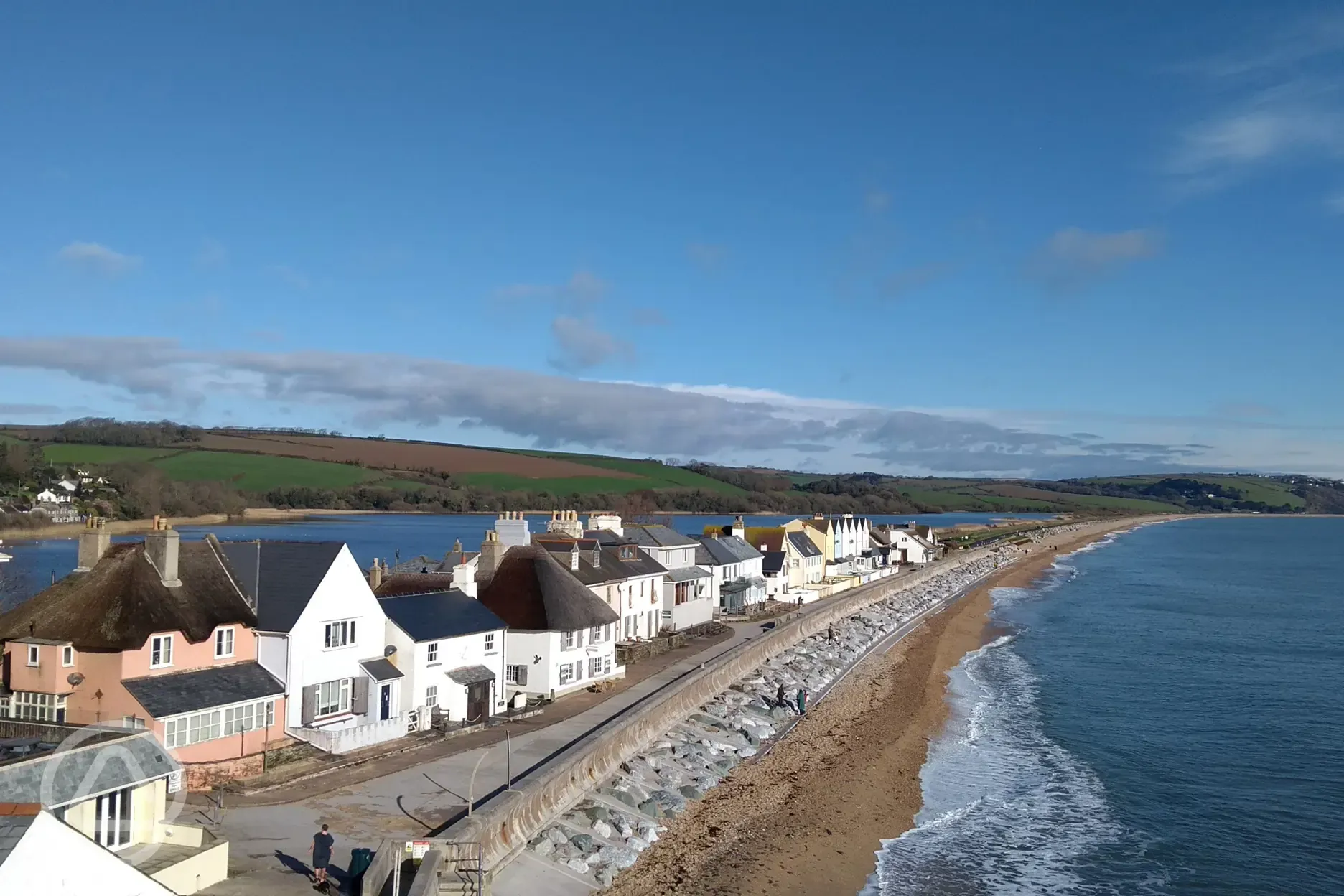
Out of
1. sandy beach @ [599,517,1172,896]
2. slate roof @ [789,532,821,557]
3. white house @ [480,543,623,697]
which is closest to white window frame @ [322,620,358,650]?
white house @ [480,543,623,697]

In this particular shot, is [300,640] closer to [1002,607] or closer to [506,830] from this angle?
[506,830]

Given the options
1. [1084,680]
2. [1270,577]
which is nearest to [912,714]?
[1084,680]

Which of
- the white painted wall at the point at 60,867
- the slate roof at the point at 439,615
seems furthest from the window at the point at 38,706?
the white painted wall at the point at 60,867

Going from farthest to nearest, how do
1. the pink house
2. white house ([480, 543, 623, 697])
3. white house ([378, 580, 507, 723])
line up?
white house ([480, 543, 623, 697])
white house ([378, 580, 507, 723])
the pink house

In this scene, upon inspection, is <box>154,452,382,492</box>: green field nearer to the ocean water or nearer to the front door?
the ocean water

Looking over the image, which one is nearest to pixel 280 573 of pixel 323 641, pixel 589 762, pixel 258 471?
pixel 323 641
